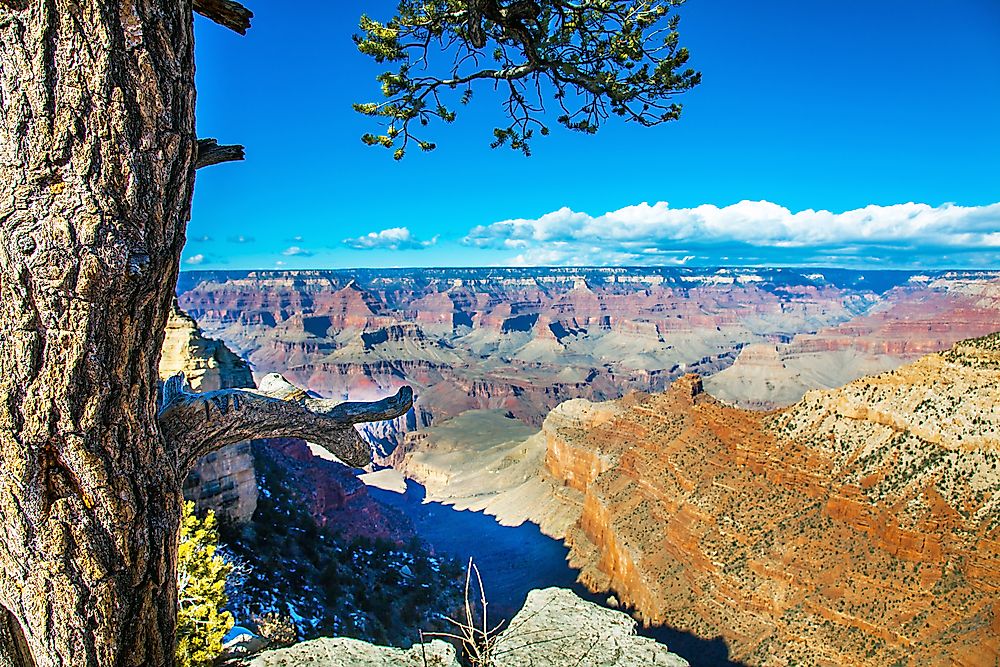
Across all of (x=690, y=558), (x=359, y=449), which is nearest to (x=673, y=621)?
(x=690, y=558)

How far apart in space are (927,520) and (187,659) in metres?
21.2

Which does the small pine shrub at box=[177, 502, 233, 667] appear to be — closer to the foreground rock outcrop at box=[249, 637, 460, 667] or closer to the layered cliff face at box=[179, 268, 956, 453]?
the foreground rock outcrop at box=[249, 637, 460, 667]

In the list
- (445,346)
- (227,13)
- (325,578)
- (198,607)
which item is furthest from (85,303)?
(445,346)

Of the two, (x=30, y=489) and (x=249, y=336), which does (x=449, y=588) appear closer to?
(x=30, y=489)

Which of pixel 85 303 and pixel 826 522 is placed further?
pixel 826 522

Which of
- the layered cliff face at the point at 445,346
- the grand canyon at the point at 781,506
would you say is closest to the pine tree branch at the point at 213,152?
the grand canyon at the point at 781,506

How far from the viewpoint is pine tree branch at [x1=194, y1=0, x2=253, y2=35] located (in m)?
2.83

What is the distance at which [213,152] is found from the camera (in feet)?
9.61

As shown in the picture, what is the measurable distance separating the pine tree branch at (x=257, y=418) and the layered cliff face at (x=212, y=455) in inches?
516

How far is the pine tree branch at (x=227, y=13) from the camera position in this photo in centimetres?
283

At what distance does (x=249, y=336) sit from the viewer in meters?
160

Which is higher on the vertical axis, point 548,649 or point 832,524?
point 548,649

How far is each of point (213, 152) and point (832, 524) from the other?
23284mm

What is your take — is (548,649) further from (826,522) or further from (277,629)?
(826,522)
